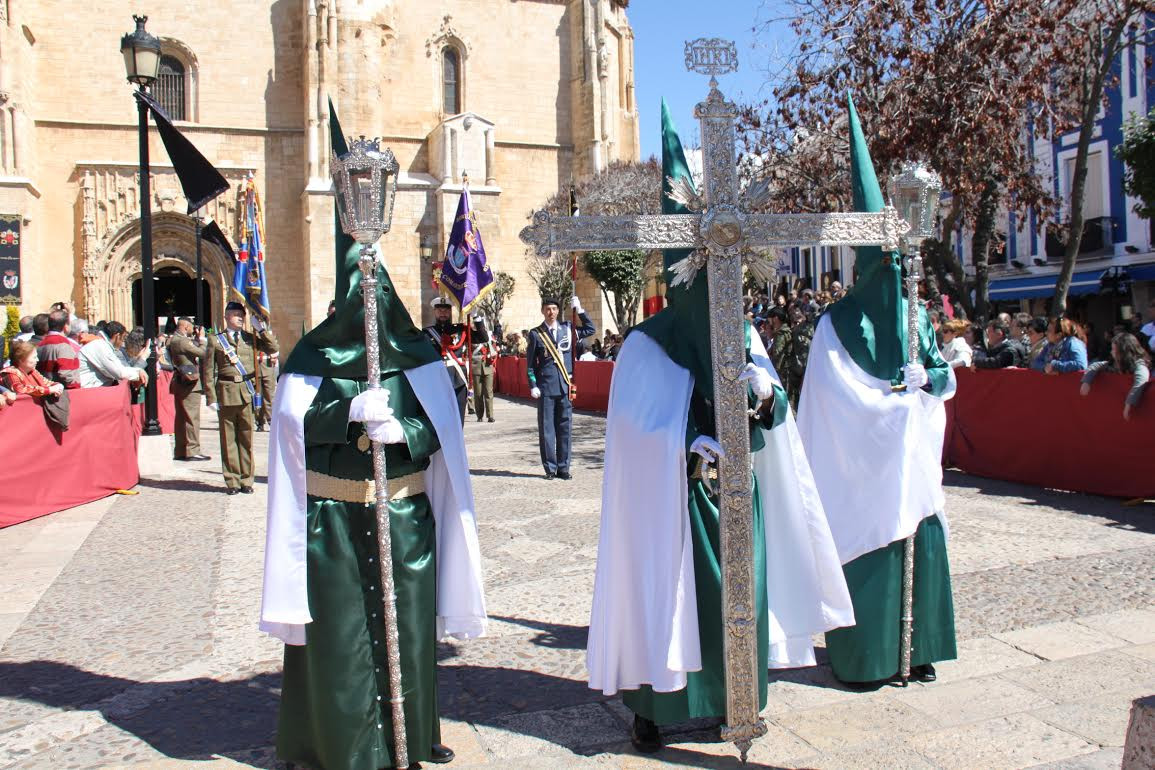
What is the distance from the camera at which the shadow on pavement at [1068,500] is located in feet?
24.6

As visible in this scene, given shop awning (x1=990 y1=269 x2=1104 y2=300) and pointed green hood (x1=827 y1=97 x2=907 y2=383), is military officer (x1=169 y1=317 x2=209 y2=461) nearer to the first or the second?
pointed green hood (x1=827 y1=97 x2=907 y2=383)

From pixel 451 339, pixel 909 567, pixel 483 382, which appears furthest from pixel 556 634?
pixel 483 382

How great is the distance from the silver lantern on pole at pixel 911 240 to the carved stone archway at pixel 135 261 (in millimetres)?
25479

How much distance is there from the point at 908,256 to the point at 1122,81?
22.4 metres

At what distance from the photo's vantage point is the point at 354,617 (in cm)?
340

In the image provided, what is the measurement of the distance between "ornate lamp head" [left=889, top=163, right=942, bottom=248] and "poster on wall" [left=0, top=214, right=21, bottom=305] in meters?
25.6

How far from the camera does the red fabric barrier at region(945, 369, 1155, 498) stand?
8320 mm

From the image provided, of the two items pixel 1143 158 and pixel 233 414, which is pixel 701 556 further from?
pixel 1143 158

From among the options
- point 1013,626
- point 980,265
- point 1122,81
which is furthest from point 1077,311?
point 1013,626

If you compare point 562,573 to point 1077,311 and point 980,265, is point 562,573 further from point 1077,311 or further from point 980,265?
point 1077,311

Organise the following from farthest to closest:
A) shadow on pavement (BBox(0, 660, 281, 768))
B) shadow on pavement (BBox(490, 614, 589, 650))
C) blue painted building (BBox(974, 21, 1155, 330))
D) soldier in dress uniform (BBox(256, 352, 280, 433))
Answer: blue painted building (BBox(974, 21, 1155, 330)) → soldier in dress uniform (BBox(256, 352, 280, 433)) → shadow on pavement (BBox(490, 614, 589, 650)) → shadow on pavement (BBox(0, 660, 281, 768))

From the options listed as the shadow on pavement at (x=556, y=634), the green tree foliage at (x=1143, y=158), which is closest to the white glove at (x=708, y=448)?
the shadow on pavement at (x=556, y=634)

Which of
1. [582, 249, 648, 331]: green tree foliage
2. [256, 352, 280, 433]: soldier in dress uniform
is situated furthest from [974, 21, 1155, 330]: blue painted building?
[256, 352, 280, 433]: soldier in dress uniform

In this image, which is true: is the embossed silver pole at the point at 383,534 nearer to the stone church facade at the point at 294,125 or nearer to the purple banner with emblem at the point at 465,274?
the purple banner with emblem at the point at 465,274
